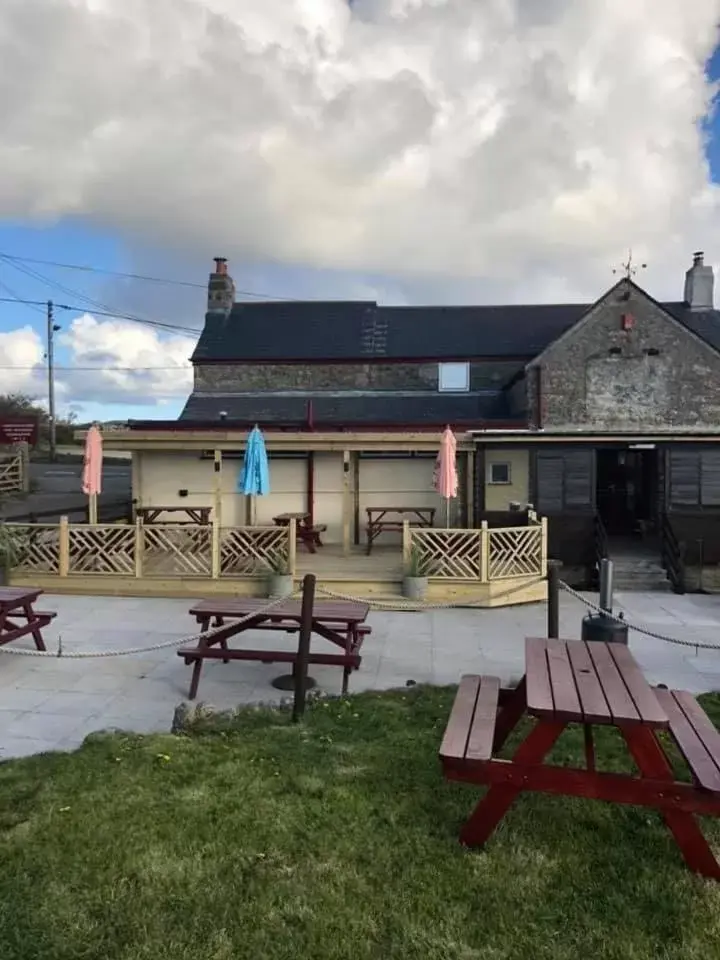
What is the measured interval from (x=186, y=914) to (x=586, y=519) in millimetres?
12875

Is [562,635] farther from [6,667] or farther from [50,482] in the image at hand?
[50,482]

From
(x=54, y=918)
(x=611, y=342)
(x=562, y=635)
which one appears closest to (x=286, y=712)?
(x=54, y=918)

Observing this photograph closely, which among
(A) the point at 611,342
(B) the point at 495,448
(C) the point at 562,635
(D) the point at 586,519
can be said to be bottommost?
(C) the point at 562,635

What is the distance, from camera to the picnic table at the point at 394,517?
588 inches

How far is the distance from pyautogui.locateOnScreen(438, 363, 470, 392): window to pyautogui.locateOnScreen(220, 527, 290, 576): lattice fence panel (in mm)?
10854

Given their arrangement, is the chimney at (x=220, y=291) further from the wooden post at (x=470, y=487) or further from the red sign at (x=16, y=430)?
the wooden post at (x=470, y=487)

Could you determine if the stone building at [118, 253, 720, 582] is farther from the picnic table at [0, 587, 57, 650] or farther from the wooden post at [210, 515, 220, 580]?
the picnic table at [0, 587, 57, 650]

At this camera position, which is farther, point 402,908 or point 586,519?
point 586,519

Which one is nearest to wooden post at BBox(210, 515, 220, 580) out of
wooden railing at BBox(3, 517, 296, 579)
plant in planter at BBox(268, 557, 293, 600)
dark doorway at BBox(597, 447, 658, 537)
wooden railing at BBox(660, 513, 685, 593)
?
wooden railing at BBox(3, 517, 296, 579)

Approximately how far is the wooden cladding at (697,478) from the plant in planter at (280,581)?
849 centimetres

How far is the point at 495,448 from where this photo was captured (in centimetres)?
1496

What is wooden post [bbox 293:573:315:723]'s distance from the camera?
17.8ft

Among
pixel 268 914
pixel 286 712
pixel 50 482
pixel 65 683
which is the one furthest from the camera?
pixel 50 482

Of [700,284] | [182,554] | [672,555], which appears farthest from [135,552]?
[700,284]
